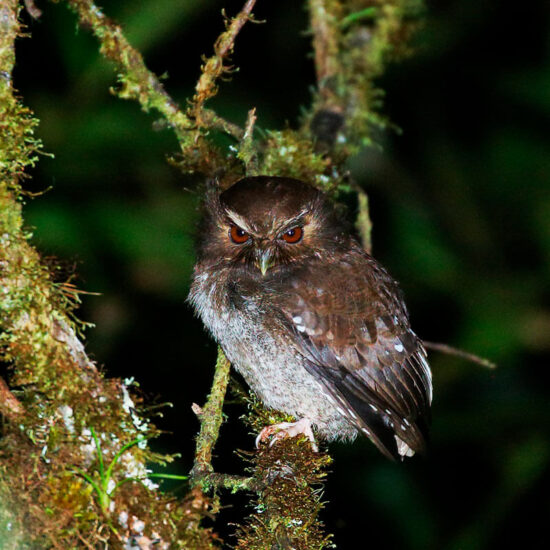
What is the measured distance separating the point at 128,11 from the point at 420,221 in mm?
2469

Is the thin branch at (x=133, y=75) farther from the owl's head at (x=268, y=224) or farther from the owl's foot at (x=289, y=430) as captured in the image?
the owl's foot at (x=289, y=430)

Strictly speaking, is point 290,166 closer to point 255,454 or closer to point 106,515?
point 255,454

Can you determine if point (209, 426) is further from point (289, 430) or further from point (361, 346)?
point (361, 346)

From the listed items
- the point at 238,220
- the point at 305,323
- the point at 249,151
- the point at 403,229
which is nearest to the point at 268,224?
the point at 238,220

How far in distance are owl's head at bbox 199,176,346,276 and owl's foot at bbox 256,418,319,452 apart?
634 mm

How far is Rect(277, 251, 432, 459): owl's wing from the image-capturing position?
9.22 feet

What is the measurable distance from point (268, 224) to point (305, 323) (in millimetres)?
424

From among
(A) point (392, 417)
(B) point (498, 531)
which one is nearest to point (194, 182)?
(A) point (392, 417)

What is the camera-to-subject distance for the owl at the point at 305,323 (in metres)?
2.82

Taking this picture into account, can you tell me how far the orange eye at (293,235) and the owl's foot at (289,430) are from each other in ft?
2.46

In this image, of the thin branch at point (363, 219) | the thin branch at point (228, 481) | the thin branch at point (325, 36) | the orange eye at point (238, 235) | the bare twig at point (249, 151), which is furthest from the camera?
the thin branch at point (325, 36)

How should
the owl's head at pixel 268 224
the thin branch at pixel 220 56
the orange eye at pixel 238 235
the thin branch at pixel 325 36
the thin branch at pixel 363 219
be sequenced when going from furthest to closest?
the thin branch at pixel 325 36, the thin branch at pixel 363 219, the orange eye at pixel 238 235, the owl's head at pixel 268 224, the thin branch at pixel 220 56

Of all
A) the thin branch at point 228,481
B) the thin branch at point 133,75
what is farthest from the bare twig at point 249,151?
the thin branch at point 228,481

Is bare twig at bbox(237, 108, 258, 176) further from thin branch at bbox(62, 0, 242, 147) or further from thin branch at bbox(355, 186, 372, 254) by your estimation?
thin branch at bbox(355, 186, 372, 254)
